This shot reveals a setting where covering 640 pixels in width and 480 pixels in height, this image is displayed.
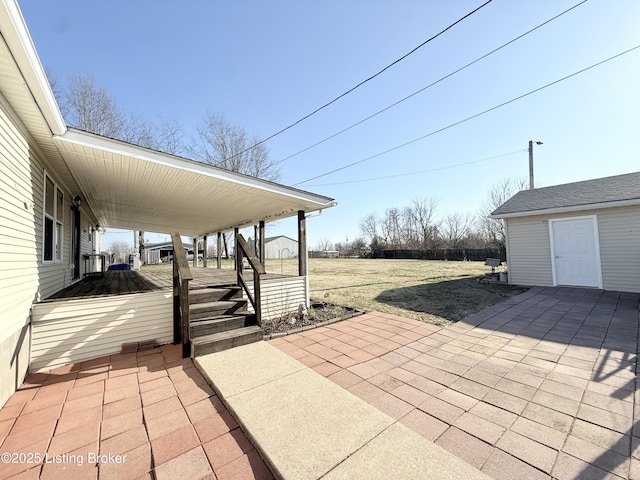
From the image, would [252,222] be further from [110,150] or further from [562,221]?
[562,221]

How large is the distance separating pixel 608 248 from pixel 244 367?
31.6 ft

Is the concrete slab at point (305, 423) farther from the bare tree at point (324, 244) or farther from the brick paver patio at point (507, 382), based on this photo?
the bare tree at point (324, 244)

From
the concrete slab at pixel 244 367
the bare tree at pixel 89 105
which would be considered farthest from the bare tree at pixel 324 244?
the concrete slab at pixel 244 367

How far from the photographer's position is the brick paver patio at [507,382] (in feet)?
5.56

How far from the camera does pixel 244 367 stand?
115 inches

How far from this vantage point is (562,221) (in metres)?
7.69

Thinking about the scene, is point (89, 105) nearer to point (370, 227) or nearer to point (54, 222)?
point (54, 222)

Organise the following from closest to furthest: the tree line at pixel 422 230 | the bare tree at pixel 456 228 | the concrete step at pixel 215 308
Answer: the concrete step at pixel 215 308
the tree line at pixel 422 230
the bare tree at pixel 456 228

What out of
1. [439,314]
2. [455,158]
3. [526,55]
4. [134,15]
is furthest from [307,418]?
[455,158]

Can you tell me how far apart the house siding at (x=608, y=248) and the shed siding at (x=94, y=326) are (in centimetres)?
1008

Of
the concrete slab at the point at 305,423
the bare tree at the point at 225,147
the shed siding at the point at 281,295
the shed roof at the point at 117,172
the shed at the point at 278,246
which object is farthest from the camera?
the shed at the point at 278,246

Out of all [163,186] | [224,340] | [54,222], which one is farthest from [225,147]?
[224,340]

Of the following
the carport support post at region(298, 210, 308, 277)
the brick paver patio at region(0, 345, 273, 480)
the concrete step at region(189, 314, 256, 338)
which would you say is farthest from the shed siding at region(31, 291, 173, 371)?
the carport support post at region(298, 210, 308, 277)

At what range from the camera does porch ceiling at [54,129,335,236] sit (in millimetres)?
3175
